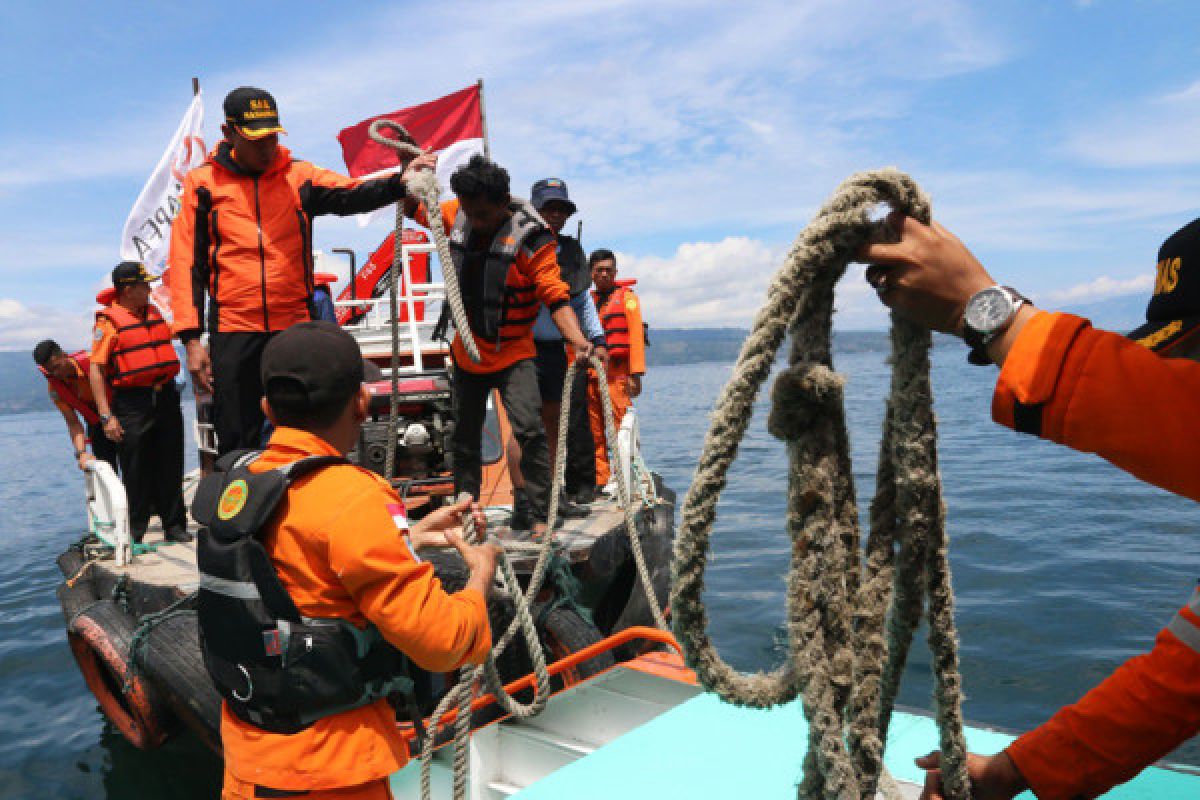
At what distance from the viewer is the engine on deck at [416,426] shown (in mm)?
6635

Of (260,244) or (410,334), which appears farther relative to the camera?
(410,334)

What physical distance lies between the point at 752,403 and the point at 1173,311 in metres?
0.65

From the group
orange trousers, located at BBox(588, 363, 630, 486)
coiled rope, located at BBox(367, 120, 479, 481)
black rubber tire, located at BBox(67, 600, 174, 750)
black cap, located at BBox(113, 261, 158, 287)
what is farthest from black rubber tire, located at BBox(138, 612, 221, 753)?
orange trousers, located at BBox(588, 363, 630, 486)

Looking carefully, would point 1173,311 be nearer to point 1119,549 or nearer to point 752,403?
point 752,403

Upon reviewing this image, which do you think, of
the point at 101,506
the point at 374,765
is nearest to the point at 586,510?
the point at 101,506

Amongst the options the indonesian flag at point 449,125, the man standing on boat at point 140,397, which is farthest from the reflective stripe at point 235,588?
the indonesian flag at point 449,125

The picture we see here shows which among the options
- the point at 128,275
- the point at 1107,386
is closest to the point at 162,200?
the point at 128,275

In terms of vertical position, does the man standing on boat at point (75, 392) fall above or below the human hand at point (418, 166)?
below

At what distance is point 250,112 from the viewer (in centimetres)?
383

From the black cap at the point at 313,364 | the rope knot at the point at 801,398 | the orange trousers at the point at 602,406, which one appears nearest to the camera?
the rope knot at the point at 801,398

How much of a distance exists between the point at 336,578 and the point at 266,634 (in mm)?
209

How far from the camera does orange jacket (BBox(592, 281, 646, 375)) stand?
900 centimetres

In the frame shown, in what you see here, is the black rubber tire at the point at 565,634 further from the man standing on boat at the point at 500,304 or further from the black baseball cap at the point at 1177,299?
the black baseball cap at the point at 1177,299

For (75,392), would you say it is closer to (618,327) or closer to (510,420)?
(510,420)
